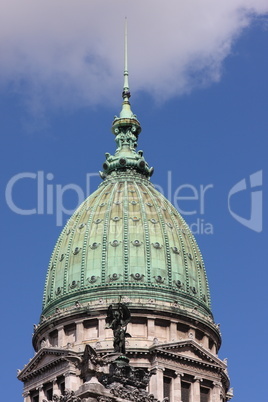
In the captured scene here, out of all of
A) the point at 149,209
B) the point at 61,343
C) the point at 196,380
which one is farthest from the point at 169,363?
the point at 149,209

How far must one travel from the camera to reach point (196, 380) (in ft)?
345

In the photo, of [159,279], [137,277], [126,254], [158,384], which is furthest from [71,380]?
[126,254]

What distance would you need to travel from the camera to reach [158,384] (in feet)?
332

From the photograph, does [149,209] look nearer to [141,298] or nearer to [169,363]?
[141,298]

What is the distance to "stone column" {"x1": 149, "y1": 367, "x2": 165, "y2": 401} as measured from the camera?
100875mm

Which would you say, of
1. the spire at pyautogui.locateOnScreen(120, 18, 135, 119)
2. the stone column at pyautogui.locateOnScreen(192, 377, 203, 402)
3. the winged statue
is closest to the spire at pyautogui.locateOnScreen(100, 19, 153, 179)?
the spire at pyautogui.locateOnScreen(120, 18, 135, 119)

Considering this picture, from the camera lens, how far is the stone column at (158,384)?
3971 inches

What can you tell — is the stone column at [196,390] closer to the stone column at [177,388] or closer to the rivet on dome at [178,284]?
the stone column at [177,388]

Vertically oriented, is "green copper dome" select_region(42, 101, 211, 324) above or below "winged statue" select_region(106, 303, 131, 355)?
above

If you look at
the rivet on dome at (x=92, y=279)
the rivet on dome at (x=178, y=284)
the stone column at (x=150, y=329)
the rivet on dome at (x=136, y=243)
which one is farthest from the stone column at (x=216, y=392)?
the rivet on dome at (x=136, y=243)

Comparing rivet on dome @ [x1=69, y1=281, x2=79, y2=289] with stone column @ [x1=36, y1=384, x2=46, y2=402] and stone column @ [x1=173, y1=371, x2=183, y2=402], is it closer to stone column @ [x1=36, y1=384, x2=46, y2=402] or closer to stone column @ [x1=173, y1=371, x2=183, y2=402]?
stone column @ [x1=36, y1=384, x2=46, y2=402]

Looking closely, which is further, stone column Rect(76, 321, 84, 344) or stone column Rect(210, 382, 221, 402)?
stone column Rect(210, 382, 221, 402)

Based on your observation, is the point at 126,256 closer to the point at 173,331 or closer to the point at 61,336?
the point at 173,331

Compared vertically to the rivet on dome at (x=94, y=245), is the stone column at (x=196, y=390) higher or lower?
lower
